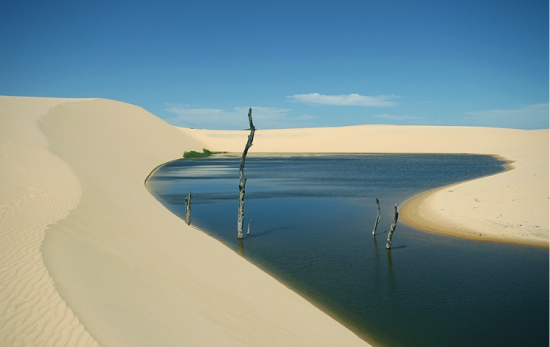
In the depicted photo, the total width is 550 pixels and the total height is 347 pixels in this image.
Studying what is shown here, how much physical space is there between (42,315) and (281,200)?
862 inches

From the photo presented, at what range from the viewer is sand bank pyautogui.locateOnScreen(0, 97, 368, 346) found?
527cm

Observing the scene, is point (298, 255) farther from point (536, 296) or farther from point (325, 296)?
point (536, 296)

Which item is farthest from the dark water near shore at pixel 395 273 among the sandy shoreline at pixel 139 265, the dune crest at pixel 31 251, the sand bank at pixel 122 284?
the dune crest at pixel 31 251

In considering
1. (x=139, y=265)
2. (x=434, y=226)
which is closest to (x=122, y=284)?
(x=139, y=265)

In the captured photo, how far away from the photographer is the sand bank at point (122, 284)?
5266 mm

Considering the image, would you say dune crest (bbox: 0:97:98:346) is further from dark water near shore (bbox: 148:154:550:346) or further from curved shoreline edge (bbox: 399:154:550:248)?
curved shoreline edge (bbox: 399:154:550:248)

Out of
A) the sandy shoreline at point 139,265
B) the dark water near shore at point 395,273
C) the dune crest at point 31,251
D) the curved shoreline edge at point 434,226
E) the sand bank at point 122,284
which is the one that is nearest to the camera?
the dune crest at point 31,251

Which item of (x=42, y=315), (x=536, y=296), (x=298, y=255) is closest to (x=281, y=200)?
(x=298, y=255)

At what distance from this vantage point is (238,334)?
21.3ft

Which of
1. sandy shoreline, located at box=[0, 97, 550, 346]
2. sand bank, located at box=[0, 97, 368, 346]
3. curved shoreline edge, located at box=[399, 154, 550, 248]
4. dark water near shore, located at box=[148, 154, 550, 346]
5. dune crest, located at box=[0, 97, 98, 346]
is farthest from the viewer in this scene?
curved shoreline edge, located at box=[399, 154, 550, 248]

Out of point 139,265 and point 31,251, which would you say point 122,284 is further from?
point 31,251

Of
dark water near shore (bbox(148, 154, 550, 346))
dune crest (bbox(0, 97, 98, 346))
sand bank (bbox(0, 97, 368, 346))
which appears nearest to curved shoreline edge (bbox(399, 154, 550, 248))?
dark water near shore (bbox(148, 154, 550, 346))

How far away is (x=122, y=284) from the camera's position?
23.2 ft

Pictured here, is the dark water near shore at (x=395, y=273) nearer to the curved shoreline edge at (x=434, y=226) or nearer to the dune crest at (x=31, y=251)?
the curved shoreline edge at (x=434, y=226)
